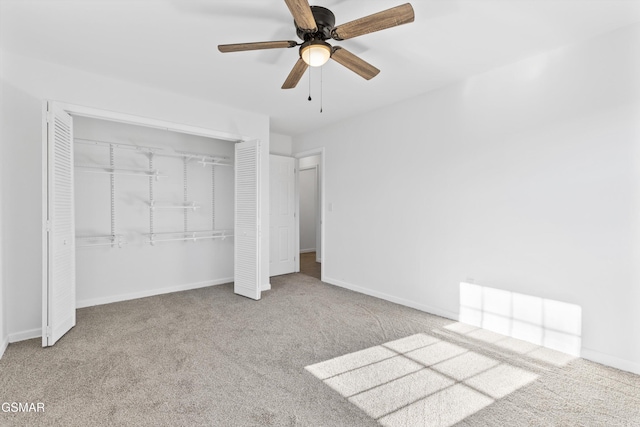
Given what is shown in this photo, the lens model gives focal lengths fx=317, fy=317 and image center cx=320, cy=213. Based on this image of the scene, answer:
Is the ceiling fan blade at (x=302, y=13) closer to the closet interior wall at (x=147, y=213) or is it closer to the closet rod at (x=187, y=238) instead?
the closet interior wall at (x=147, y=213)

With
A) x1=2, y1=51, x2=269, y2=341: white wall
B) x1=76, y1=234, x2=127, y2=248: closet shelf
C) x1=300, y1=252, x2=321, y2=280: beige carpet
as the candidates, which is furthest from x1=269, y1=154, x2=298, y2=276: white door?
x1=2, y1=51, x2=269, y2=341: white wall

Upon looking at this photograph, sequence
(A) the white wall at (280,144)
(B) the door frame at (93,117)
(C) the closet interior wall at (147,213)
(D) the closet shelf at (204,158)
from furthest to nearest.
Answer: (A) the white wall at (280,144), (D) the closet shelf at (204,158), (C) the closet interior wall at (147,213), (B) the door frame at (93,117)

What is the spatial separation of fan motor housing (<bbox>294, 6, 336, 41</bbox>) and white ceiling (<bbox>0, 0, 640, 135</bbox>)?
0.15 m

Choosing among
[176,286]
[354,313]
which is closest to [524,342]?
[354,313]

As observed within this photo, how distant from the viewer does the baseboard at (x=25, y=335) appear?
2.94 m

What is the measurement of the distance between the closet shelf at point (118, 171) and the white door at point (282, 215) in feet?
6.06

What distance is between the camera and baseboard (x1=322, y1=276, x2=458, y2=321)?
361 cm

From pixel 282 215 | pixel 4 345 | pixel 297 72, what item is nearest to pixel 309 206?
pixel 282 215

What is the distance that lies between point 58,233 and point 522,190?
4391mm

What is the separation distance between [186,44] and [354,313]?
3.22 m

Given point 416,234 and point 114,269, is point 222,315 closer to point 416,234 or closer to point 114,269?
point 114,269

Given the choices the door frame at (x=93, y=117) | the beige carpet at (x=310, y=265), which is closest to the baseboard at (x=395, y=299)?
the beige carpet at (x=310, y=265)

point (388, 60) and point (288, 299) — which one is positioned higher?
point (388, 60)

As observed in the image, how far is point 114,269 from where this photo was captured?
408 centimetres
